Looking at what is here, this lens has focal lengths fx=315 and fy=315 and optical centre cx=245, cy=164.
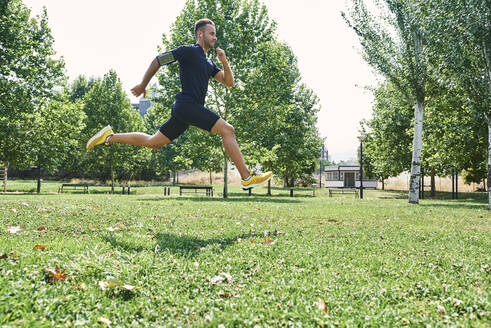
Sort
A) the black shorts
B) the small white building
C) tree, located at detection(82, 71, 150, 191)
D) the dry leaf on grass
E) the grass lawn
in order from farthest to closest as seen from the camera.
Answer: the small white building < tree, located at detection(82, 71, 150, 191) < the black shorts < the dry leaf on grass < the grass lawn

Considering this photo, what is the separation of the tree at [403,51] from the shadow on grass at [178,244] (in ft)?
51.4

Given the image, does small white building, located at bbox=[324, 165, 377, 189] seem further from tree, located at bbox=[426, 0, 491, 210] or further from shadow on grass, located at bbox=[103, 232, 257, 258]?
shadow on grass, located at bbox=[103, 232, 257, 258]

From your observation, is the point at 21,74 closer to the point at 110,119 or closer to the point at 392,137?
the point at 110,119

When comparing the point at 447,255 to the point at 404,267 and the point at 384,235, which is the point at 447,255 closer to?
the point at 404,267

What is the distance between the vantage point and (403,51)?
16.7 meters

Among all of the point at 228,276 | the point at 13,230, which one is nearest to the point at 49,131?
the point at 13,230

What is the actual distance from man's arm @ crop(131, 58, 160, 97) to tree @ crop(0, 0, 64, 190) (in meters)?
15.2

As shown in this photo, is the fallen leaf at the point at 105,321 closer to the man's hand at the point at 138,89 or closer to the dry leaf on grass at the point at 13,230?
the dry leaf on grass at the point at 13,230

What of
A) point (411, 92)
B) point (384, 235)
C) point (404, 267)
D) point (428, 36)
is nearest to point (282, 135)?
point (411, 92)

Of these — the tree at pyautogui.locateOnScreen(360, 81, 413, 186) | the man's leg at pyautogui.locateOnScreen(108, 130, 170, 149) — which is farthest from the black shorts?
the tree at pyautogui.locateOnScreen(360, 81, 413, 186)

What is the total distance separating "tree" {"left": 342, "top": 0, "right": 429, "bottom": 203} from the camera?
1634 centimetres

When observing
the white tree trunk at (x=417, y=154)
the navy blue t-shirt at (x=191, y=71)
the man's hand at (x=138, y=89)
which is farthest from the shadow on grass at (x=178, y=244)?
the white tree trunk at (x=417, y=154)

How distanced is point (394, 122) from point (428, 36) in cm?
1370

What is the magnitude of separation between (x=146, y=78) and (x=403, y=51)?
Result: 16.3m
